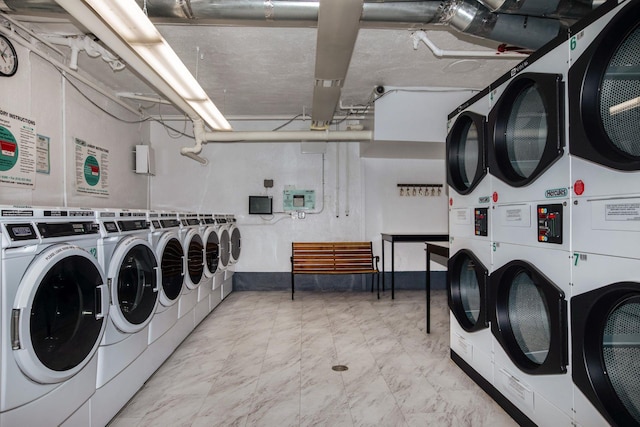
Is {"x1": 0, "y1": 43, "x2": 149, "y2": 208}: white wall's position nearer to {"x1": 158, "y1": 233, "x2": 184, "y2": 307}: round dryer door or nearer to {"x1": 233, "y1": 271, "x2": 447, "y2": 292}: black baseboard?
{"x1": 158, "y1": 233, "x2": 184, "y2": 307}: round dryer door

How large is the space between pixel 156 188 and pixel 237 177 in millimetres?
1305

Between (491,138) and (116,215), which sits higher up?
(491,138)

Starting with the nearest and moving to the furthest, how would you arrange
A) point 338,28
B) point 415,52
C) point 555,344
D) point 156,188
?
point 555,344 → point 338,28 → point 415,52 → point 156,188

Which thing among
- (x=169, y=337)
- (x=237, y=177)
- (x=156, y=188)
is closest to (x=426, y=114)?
(x=237, y=177)

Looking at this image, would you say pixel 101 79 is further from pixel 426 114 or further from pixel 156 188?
pixel 426 114

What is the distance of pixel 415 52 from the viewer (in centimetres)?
364

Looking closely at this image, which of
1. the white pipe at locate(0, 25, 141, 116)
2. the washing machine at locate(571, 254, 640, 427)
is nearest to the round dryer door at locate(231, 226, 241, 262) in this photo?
the white pipe at locate(0, 25, 141, 116)

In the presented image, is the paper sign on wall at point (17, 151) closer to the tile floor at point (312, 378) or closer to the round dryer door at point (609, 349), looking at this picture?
the tile floor at point (312, 378)

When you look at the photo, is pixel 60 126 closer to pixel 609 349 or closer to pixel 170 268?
pixel 170 268

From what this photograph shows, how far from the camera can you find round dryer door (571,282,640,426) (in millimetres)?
1400

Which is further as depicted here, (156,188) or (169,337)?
(156,188)

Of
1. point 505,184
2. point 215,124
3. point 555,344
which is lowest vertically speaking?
point 555,344

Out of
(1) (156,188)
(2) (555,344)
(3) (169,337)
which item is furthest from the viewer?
(1) (156,188)

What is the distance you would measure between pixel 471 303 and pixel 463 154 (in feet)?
3.80
